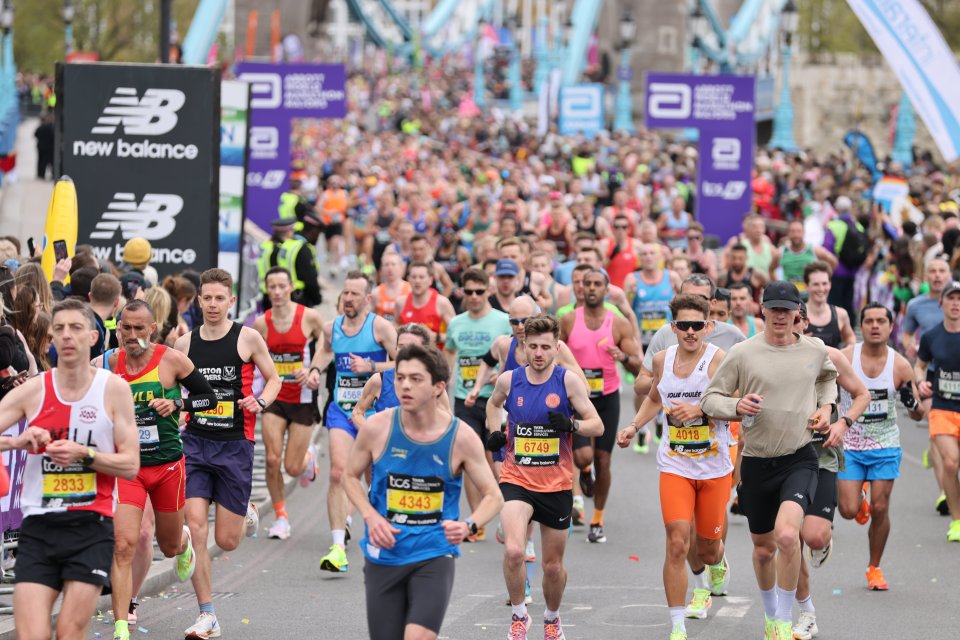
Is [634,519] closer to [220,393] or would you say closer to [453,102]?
[220,393]

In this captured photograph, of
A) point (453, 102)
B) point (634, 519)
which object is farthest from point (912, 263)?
point (453, 102)

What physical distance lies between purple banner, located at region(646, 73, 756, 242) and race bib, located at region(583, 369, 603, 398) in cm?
1341

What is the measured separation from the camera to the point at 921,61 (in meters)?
15.9

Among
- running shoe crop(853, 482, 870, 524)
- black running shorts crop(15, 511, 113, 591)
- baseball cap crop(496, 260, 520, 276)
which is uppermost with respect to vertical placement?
baseball cap crop(496, 260, 520, 276)

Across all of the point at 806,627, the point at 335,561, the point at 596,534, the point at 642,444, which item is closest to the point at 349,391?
the point at 335,561

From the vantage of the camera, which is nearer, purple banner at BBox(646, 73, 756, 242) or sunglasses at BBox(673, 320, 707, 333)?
sunglasses at BBox(673, 320, 707, 333)

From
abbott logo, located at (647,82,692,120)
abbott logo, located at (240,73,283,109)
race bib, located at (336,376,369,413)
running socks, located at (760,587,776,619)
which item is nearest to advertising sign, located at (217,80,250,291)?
race bib, located at (336,376,369,413)

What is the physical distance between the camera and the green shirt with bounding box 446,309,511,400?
12258 mm

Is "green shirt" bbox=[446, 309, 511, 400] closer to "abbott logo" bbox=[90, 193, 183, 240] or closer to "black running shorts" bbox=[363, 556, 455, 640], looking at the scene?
"abbott logo" bbox=[90, 193, 183, 240]


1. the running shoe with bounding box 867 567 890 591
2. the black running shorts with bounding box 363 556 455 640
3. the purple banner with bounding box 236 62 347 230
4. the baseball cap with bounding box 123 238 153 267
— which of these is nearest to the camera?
the black running shorts with bounding box 363 556 455 640

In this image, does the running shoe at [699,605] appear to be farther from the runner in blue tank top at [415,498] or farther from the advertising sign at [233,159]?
the advertising sign at [233,159]

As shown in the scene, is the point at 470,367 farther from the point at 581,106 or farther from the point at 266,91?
the point at 581,106

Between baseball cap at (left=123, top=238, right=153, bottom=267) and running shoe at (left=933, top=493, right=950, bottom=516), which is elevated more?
baseball cap at (left=123, top=238, right=153, bottom=267)

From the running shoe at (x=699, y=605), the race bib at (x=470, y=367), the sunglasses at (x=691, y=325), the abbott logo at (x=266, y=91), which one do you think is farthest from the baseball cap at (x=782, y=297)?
the abbott logo at (x=266, y=91)
